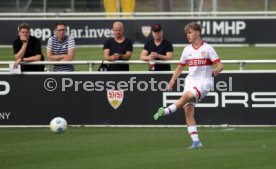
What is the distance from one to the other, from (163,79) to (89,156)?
4136 mm

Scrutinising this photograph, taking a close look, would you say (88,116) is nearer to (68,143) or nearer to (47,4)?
(68,143)

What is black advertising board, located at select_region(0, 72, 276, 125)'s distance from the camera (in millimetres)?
18359

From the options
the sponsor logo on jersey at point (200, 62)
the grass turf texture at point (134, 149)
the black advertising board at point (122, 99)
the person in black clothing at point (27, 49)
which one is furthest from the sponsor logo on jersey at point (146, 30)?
the sponsor logo on jersey at point (200, 62)

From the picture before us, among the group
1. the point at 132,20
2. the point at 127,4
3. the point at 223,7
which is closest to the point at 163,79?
the point at 132,20

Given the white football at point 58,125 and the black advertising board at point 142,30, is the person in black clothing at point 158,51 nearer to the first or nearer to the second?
the white football at point 58,125

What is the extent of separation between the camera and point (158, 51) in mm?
18734

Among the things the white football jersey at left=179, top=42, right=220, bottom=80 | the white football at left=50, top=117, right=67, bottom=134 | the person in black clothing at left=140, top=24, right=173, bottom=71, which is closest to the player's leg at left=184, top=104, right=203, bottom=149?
the white football jersey at left=179, top=42, right=220, bottom=80

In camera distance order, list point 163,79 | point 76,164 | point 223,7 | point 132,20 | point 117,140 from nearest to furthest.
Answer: point 76,164 → point 117,140 → point 163,79 → point 132,20 → point 223,7

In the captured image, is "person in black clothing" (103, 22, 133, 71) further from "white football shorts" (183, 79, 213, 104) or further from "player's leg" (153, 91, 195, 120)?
"player's leg" (153, 91, 195, 120)

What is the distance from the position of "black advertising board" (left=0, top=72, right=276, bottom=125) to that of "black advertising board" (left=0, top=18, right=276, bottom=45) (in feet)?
50.2

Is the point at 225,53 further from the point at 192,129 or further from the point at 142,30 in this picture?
the point at 192,129

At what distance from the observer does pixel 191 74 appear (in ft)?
51.2

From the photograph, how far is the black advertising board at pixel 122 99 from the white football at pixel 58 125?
1.53 meters

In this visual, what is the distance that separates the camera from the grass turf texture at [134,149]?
13906mm
